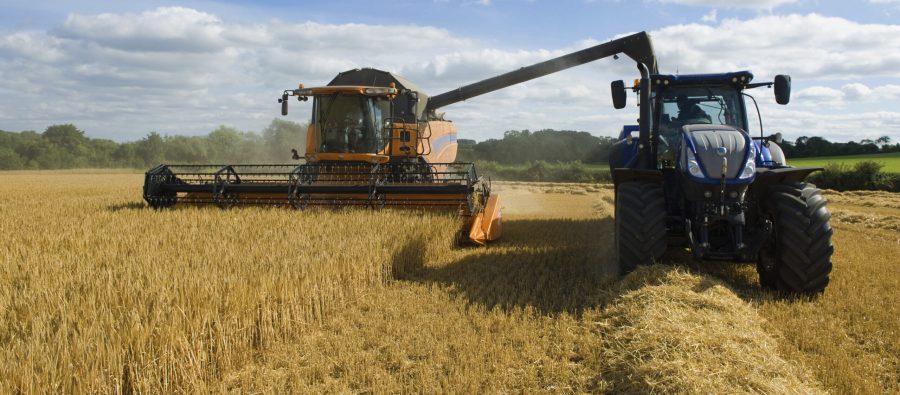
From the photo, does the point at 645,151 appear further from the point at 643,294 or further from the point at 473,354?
the point at 473,354

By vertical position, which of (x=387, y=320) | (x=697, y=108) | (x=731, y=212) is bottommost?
(x=387, y=320)

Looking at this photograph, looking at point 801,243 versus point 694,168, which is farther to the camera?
point 694,168

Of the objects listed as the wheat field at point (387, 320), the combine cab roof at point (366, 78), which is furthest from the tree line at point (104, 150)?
the wheat field at point (387, 320)

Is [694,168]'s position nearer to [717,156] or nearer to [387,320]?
[717,156]

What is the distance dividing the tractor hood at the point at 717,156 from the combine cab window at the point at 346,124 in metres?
5.94

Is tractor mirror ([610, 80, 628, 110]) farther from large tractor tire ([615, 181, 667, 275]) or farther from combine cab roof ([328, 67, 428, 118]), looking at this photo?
combine cab roof ([328, 67, 428, 118])

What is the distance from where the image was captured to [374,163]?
30.9 ft

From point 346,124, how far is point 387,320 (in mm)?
6260

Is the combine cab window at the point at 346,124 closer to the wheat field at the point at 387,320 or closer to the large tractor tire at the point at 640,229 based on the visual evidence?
the wheat field at the point at 387,320

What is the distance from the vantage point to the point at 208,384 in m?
3.20

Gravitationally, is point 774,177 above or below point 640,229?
above

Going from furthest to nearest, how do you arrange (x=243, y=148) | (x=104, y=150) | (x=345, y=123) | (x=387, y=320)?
(x=104, y=150) < (x=243, y=148) < (x=345, y=123) < (x=387, y=320)

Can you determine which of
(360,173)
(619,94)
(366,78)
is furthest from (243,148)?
(619,94)

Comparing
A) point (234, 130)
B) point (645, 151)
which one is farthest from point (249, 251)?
point (234, 130)
